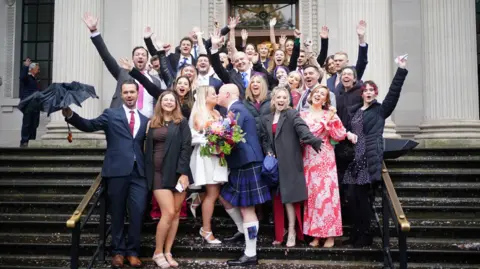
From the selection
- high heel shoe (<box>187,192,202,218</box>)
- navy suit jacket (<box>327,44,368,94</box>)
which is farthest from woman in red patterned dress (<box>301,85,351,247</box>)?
high heel shoe (<box>187,192,202,218</box>)

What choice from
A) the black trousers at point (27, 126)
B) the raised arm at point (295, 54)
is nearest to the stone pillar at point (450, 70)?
the raised arm at point (295, 54)

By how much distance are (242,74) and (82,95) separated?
8.88 feet

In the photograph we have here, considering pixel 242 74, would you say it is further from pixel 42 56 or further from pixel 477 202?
pixel 42 56

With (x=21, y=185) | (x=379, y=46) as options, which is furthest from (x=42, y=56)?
(x=379, y=46)

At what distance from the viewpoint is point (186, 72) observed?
6.86m

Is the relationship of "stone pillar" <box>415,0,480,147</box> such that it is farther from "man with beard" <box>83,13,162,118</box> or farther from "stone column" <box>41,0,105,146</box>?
"stone column" <box>41,0,105,146</box>

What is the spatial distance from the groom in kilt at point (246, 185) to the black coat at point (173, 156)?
1.87ft

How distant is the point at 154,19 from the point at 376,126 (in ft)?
20.1

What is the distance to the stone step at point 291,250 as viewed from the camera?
6.00 meters

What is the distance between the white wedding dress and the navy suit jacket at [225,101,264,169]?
0.15m

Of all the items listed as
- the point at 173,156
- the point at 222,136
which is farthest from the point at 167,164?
the point at 222,136

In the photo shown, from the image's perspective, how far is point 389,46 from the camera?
33.7ft

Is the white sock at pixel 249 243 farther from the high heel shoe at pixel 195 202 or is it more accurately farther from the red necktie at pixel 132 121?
the red necktie at pixel 132 121

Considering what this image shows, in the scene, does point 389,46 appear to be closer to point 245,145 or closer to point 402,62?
point 402,62
